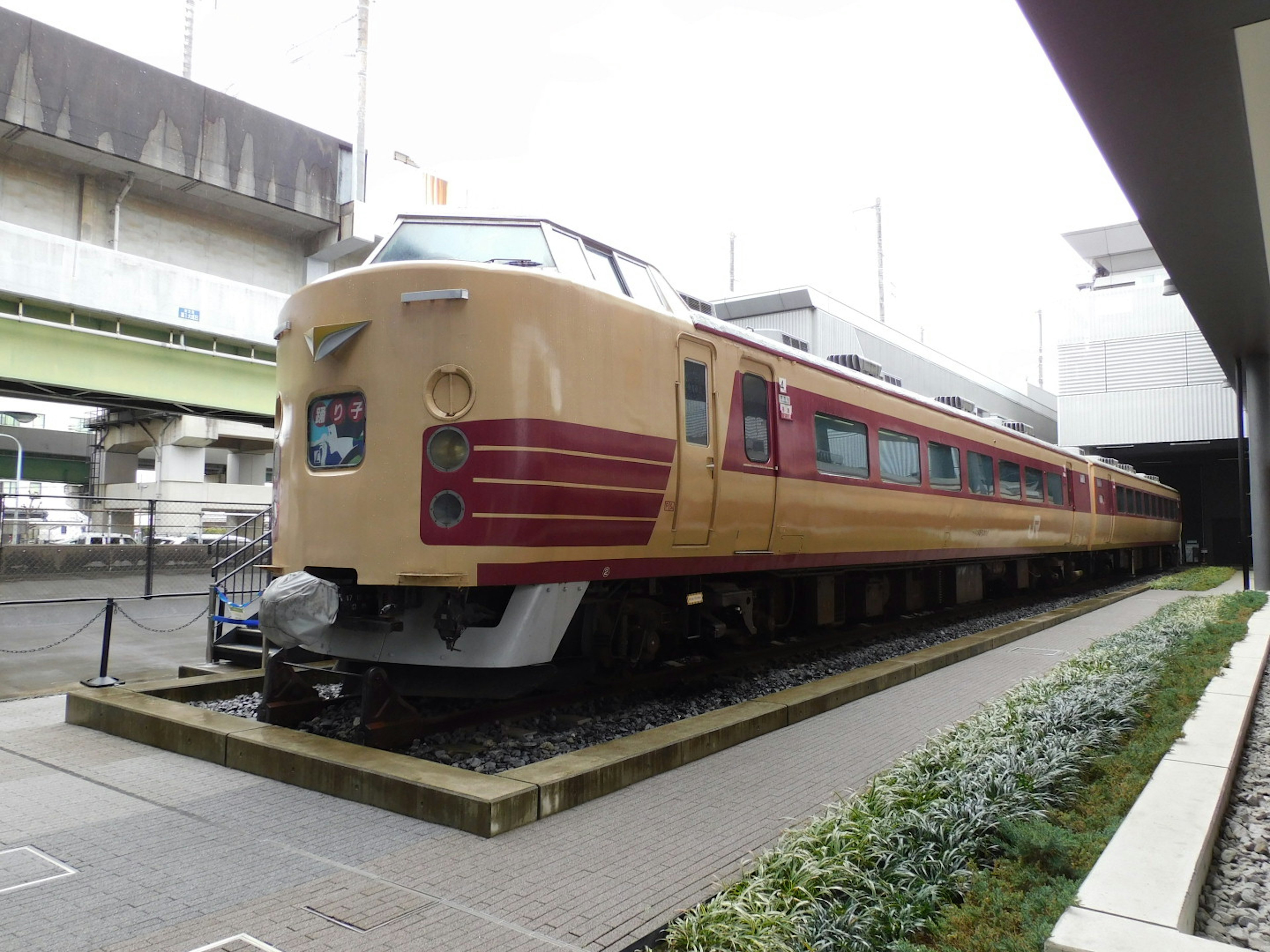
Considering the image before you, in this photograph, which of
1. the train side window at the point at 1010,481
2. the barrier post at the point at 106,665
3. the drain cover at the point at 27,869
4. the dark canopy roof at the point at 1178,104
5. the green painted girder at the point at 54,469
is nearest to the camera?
the drain cover at the point at 27,869

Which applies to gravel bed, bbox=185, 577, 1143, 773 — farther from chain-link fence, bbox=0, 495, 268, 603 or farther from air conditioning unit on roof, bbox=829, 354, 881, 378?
chain-link fence, bbox=0, 495, 268, 603

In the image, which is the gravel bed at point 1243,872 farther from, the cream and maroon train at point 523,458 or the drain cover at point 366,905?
the cream and maroon train at point 523,458

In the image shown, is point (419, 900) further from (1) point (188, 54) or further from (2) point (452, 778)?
(1) point (188, 54)

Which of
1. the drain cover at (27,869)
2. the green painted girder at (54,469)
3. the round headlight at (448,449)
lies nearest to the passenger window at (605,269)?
the round headlight at (448,449)

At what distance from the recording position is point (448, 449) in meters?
5.14

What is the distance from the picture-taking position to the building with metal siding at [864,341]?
28094 mm

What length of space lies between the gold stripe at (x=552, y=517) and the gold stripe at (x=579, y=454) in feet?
1.17

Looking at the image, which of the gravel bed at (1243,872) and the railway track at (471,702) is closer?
the gravel bed at (1243,872)

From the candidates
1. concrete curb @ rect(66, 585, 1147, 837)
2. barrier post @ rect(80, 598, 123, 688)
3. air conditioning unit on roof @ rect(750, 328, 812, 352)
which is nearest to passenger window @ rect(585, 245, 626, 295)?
air conditioning unit on roof @ rect(750, 328, 812, 352)

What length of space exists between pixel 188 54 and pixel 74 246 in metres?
28.0

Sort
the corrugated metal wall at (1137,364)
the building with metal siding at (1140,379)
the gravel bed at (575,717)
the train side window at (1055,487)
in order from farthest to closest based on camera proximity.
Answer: the corrugated metal wall at (1137,364) → the building with metal siding at (1140,379) → the train side window at (1055,487) → the gravel bed at (575,717)

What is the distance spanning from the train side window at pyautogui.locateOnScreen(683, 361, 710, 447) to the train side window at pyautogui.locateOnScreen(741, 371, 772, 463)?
0.55 metres

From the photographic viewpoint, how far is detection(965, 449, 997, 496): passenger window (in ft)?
40.3

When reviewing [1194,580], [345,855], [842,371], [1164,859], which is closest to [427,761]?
[345,855]
